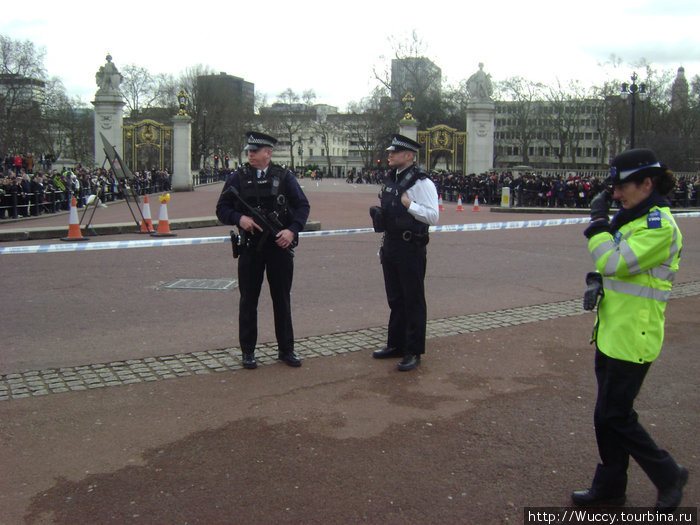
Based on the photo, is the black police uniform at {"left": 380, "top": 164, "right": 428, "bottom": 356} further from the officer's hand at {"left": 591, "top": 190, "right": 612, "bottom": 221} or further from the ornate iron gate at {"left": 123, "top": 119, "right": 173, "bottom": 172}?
the ornate iron gate at {"left": 123, "top": 119, "right": 173, "bottom": 172}

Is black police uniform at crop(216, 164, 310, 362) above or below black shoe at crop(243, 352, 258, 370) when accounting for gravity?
above

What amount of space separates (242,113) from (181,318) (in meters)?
81.3

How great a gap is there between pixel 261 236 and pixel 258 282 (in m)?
0.41

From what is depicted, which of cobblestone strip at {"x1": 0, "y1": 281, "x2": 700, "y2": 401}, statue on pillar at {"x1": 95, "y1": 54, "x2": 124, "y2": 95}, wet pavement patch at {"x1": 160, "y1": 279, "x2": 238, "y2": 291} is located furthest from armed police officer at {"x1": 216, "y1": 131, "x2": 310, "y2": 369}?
statue on pillar at {"x1": 95, "y1": 54, "x2": 124, "y2": 95}

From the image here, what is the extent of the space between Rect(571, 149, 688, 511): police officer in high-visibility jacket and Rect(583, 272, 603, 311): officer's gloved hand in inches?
0.7

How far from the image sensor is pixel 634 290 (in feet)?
10.5

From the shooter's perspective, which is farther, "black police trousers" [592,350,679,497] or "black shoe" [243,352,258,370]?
"black shoe" [243,352,258,370]

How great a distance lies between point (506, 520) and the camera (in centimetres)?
334

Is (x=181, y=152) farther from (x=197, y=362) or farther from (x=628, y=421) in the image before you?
(x=628, y=421)

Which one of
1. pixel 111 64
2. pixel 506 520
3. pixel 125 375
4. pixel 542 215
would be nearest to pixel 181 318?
pixel 125 375

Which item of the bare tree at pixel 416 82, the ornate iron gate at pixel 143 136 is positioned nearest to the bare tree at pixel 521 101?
the bare tree at pixel 416 82

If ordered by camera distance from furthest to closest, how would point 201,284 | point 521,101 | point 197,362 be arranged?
point 521,101 → point 201,284 → point 197,362

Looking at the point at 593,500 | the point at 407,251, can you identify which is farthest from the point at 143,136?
the point at 593,500

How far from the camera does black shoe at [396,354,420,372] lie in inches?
224
